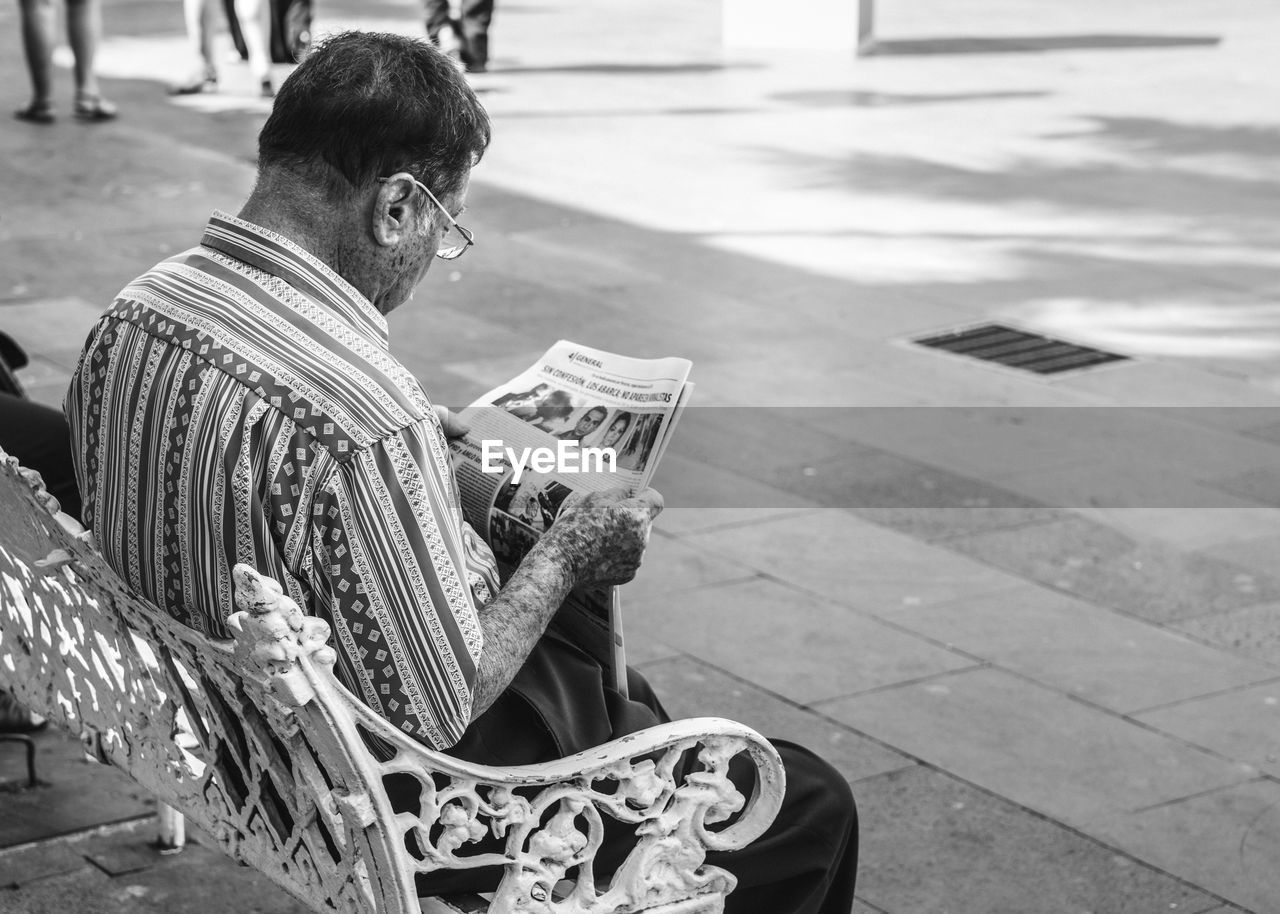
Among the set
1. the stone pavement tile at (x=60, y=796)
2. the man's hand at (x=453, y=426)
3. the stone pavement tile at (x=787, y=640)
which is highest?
the man's hand at (x=453, y=426)

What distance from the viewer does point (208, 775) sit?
8.00 feet

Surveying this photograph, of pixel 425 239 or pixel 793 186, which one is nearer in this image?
pixel 425 239

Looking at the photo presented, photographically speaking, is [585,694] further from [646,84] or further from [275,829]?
[646,84]

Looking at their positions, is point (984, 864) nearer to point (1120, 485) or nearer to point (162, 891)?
point (162, 891)

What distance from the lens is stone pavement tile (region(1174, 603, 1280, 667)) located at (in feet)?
14.2

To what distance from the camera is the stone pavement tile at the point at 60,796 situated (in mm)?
3420

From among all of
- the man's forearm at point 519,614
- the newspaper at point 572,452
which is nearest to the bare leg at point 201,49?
the newspaper at point 572,452

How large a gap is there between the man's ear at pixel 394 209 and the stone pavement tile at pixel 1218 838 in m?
1.95

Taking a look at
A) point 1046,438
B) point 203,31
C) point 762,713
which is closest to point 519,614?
point 762,713

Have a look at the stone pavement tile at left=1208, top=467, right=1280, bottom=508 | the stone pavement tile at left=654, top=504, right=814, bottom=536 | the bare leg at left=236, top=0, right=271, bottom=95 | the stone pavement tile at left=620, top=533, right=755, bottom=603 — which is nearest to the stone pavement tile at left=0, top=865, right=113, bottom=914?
the stone pavement tile at left=620, top=533, right=755, bottom=603

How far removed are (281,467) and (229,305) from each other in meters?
0.26

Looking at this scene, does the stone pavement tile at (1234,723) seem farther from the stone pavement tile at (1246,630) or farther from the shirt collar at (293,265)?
the shirt collar at (293,265)

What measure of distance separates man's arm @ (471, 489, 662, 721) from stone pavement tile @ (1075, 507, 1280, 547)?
9.50 ft

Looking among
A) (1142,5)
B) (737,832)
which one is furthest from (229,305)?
(1142,5)
